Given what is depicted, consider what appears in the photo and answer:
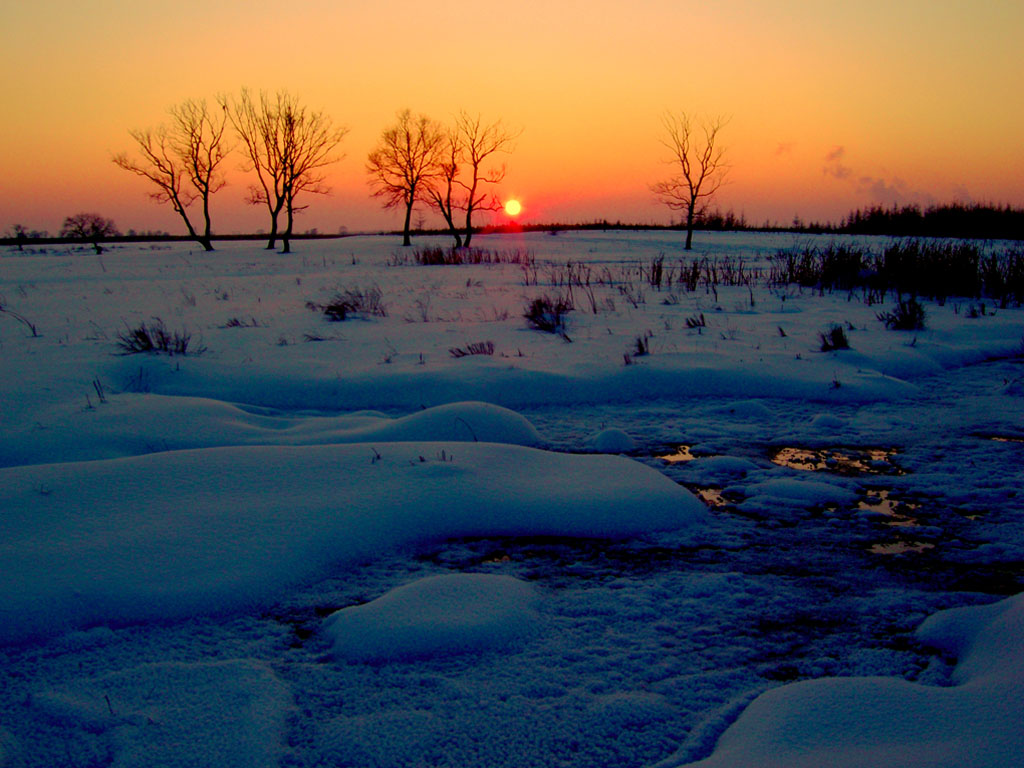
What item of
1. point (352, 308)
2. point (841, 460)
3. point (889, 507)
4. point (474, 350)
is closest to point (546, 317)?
point (474, 350)

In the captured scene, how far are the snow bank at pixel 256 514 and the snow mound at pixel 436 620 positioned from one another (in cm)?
40

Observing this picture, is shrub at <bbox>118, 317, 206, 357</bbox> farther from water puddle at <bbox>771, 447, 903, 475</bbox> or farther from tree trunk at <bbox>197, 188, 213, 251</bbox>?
tree trunk at <bbox>197, 188, 213, 251</bbox>

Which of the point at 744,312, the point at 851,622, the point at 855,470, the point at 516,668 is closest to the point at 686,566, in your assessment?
the point at 851,622

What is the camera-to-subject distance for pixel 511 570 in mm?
2154

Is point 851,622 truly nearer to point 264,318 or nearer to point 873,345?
point 873,345

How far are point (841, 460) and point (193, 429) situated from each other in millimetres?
3527

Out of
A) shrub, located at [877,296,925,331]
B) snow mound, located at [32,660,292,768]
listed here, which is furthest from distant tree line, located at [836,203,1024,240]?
snow mound, located at [32,660,292,768]

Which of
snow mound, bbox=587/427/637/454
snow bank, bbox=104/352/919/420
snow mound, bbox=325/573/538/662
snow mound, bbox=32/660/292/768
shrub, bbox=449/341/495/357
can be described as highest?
shrub, bbox=449/341/495/357

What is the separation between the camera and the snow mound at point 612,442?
11.3 ft

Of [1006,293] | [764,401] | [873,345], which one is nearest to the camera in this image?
[764,401]

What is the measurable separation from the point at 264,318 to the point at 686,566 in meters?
7.03

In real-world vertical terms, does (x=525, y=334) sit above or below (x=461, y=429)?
above

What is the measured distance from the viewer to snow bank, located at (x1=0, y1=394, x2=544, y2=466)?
317 cm

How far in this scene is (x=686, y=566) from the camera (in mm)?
2152
